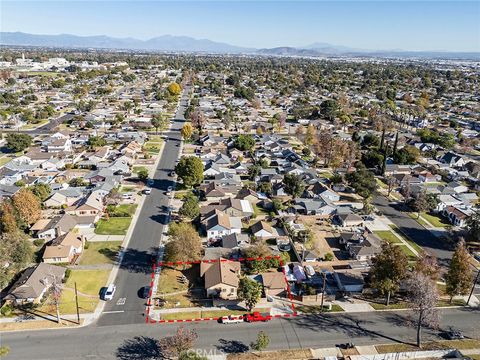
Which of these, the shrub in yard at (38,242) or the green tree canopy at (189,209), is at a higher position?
the green tree canopy at (189,209)

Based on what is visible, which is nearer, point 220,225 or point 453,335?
point 453,335

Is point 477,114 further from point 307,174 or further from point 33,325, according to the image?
point 33,325

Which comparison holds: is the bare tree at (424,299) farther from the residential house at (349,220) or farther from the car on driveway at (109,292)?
the car on driveway at (109,292)

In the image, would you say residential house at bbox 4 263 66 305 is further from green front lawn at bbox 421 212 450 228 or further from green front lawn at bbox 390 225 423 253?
green front lawn at bbox 421 212 450 228

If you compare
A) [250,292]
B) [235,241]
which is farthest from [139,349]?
→ [235,241]

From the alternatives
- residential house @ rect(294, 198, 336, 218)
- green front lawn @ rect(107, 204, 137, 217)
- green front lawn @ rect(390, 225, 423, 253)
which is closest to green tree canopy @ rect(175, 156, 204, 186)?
green front lawn @ rect(107, 204, 137, 217)

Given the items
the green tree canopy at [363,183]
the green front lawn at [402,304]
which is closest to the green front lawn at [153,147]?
the green tree canopy at [363,183]

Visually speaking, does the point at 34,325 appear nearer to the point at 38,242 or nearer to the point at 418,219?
the point at 38,242
